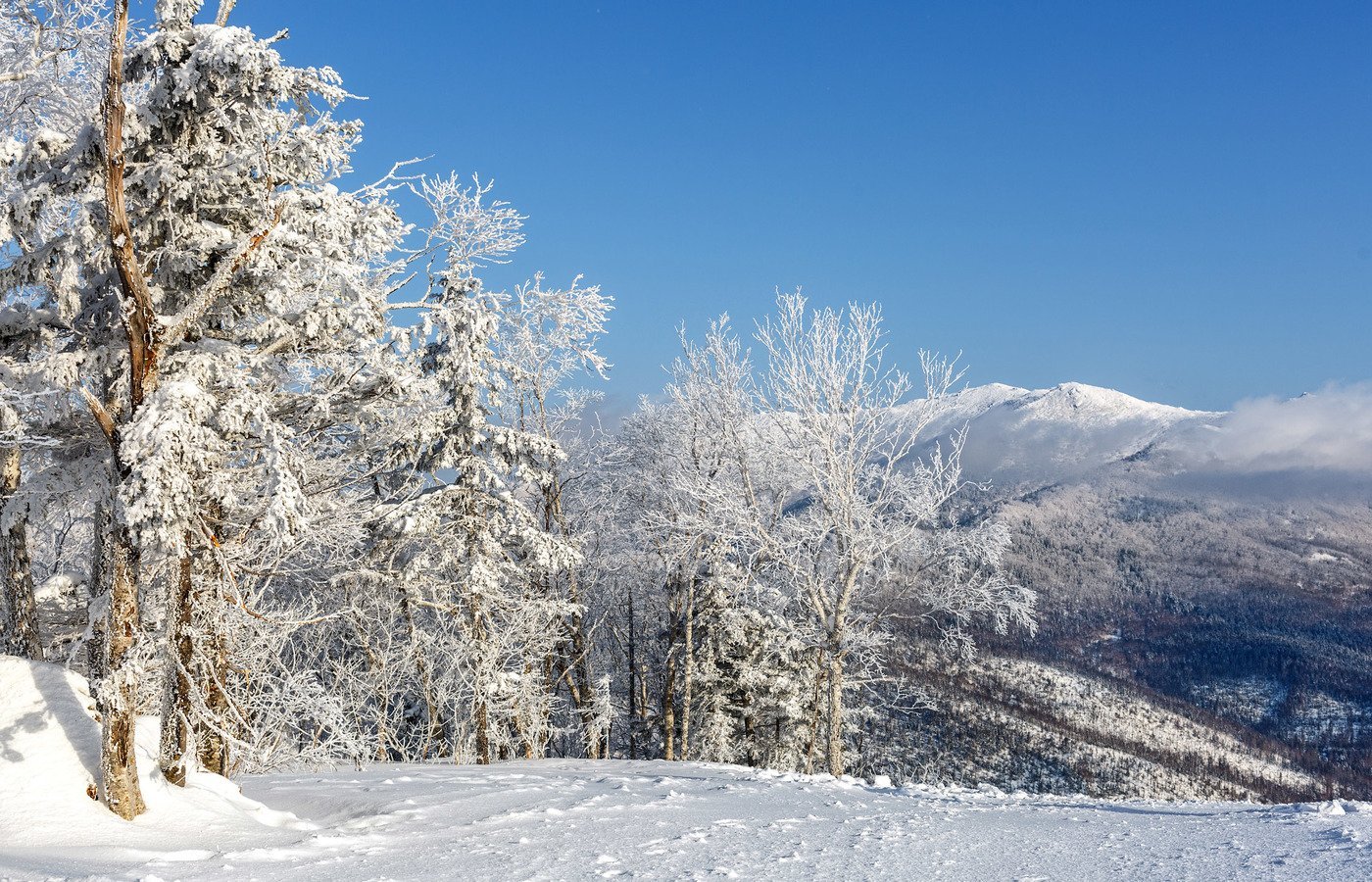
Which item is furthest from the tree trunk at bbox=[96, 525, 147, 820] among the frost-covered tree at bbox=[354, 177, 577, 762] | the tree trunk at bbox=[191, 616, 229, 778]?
the frost-covered tree at bbox=[354, 177, 577, 762]

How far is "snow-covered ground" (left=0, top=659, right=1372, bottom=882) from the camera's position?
5246 millimetres

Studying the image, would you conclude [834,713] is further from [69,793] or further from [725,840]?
[69,793]

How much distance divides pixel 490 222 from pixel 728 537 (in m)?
7.46

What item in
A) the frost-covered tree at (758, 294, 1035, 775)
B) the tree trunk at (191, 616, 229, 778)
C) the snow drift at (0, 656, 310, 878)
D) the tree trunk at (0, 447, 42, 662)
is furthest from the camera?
the frost-covered tree at (758, 294, 1035, 775)

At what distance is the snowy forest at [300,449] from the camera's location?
21.0ft

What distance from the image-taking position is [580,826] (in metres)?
7.07

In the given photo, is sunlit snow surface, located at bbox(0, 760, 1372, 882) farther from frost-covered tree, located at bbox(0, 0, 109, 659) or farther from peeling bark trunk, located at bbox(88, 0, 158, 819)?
frost-covered tree, located at bbox(0, 0, 109, 659)

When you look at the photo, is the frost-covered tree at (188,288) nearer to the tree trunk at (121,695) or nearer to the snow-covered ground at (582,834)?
the tree trunk at (121,695)

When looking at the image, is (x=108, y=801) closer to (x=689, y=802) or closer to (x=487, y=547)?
(x=689, y=802)

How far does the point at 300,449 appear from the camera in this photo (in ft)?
26.8

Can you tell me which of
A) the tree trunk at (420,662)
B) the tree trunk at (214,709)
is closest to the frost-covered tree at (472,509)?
the tree trunk at (420,662)

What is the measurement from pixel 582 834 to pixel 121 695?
3638mm

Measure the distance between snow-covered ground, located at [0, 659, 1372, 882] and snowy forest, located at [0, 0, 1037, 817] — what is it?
484 mm

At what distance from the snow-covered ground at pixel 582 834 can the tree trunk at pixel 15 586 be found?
165 centimetres
